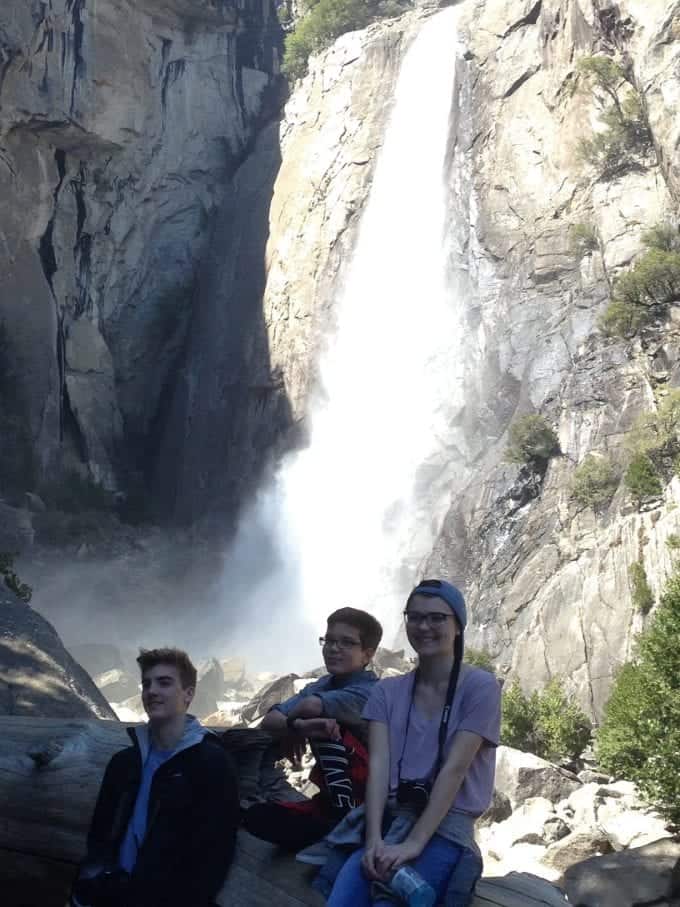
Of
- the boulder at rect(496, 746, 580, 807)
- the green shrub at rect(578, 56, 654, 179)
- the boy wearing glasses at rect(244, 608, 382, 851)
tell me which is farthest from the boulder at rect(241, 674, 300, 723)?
the green shrub at rect(578, 56, 654, 179)

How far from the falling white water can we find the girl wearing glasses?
66.1ft

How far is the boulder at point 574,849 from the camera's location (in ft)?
28.5

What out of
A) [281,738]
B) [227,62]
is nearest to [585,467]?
[281,738]

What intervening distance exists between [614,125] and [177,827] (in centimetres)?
2190

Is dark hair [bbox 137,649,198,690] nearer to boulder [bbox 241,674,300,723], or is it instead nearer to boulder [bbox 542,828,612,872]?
boulder [bbox 542,828,612,872]

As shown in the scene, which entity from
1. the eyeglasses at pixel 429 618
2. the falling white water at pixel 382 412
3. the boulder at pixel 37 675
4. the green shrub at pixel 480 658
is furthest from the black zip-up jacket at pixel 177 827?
the falling white water at pixel 382 412

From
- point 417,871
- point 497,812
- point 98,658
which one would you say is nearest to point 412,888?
point 417,871

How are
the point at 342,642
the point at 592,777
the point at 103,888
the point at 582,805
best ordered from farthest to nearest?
the point at 592,777 < the point at 582,805 < the point at 342,642 < the point at 103,888

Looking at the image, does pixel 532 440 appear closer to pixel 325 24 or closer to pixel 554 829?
pixel 554 829

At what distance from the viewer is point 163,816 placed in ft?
9.55

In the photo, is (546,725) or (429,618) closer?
(429,618)

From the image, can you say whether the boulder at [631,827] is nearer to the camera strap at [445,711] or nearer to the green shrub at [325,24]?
the camera strap at [445,711]

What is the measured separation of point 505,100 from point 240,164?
13.3 metres

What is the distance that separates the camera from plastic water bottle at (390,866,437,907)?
2709mm
